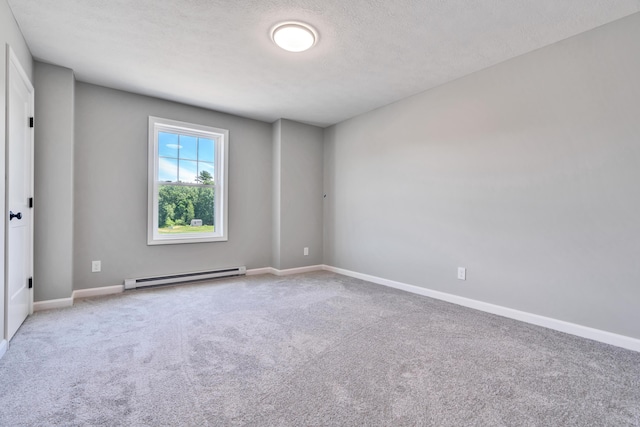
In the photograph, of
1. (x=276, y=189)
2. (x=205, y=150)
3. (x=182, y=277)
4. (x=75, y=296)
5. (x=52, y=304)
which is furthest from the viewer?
(x=276, y=189)

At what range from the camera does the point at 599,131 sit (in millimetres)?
2305

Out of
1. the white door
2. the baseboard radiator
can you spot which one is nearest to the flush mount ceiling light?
the white door

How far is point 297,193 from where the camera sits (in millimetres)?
4828

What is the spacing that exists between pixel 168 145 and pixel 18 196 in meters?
1.80

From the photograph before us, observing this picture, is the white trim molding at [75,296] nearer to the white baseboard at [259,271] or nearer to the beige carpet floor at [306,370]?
the beige carpet floor at [306,370]

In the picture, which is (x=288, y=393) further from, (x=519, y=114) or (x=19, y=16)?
(x=19, y=16)

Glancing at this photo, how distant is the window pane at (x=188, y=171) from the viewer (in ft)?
13.4

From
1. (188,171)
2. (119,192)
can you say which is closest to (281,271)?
(188,171)

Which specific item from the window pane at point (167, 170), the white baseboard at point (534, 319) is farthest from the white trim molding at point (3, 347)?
the white baseboard at point (534, 319)

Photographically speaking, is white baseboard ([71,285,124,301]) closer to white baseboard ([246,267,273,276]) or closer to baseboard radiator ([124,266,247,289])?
baseboard radiator ([124,266,247,289])

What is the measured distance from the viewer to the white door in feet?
7.07

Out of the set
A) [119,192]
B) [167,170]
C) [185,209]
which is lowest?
[185,209]

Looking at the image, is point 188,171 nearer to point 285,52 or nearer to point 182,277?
point 182,277

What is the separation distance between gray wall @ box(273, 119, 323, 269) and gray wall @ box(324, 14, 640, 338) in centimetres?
127
